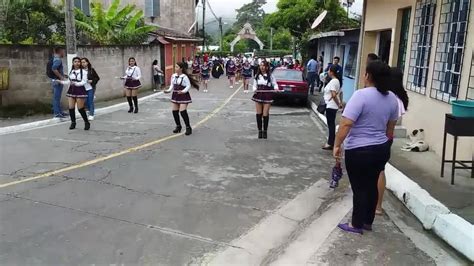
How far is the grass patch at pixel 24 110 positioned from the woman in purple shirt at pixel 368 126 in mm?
11196

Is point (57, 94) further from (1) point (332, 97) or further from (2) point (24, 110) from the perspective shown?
(1) point (332, 97)

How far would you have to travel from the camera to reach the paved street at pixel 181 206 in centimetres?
434

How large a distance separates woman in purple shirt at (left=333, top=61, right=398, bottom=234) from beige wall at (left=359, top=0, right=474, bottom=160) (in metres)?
3.20

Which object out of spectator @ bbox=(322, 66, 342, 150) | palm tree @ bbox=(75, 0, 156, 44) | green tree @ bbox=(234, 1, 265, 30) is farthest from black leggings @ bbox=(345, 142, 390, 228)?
green tree @ bbox=(234, 1, 265, 30)

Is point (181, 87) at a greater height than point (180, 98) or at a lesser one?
greater

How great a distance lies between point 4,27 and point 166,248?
15261 mm

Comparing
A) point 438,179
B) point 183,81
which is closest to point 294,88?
point 183,81

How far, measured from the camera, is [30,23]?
57.1 ft

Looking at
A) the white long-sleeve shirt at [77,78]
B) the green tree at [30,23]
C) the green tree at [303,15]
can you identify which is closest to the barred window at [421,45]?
the white long-sleeve shirt at [77,78]

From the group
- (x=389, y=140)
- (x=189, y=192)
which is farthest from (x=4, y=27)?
(x=389, y=140)

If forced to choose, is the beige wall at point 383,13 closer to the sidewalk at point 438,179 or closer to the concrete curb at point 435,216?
the sidewalk at point 438,179

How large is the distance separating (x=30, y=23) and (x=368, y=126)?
16.3 metres

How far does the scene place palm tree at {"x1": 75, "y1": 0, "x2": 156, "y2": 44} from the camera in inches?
801

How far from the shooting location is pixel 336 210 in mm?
5719
